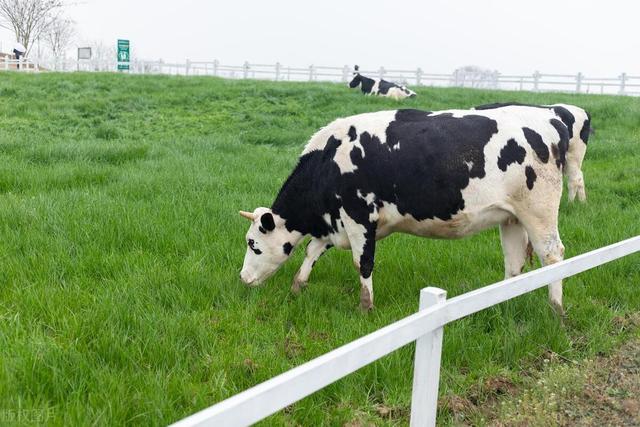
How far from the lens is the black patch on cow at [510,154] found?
4.55 meters

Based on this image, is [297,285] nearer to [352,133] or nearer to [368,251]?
[368,251]

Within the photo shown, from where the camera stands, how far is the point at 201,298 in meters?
4.79

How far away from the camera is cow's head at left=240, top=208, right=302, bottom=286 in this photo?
5.39 m

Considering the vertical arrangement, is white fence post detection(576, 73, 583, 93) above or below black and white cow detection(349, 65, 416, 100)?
above

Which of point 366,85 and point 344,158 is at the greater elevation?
point 366,85

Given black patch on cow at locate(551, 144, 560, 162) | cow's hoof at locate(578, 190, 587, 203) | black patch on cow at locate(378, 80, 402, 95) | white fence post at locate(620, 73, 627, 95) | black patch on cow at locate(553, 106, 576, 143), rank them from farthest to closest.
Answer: white fence post at locate(620, 73, 627, 95) < black patch on cow at locate(378, 80, 402, 95) < black patch on cow at locate(553, 106, 576, 143) < cow's hoof at locate(578, 190, 587, 203) < black patch on cow at locate(551, 144, 560, 162)

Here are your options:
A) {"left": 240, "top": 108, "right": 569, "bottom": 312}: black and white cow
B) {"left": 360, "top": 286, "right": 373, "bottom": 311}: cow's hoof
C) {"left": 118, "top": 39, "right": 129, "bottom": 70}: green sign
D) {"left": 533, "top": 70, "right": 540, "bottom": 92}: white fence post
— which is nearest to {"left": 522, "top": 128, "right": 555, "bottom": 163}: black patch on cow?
{"left": 240, "top": 108, "right": 569, "bottom": 312}: black and white cow

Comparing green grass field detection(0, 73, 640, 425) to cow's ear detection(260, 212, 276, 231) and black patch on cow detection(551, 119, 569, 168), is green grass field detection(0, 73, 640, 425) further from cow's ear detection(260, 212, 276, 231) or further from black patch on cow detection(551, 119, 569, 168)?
black patch on cow detection(551, 119, 569, 168)

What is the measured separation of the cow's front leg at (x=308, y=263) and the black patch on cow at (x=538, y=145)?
2013 millimetres

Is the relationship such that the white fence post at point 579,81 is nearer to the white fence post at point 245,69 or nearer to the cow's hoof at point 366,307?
the white fence post at point 245,69

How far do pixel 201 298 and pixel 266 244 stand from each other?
0.90 metres

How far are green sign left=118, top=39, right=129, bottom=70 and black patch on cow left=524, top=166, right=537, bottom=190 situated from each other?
35.4 metres

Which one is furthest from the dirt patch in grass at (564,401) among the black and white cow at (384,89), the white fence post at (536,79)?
the white fence post at (536,79)

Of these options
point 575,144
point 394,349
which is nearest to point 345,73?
point 575,144
